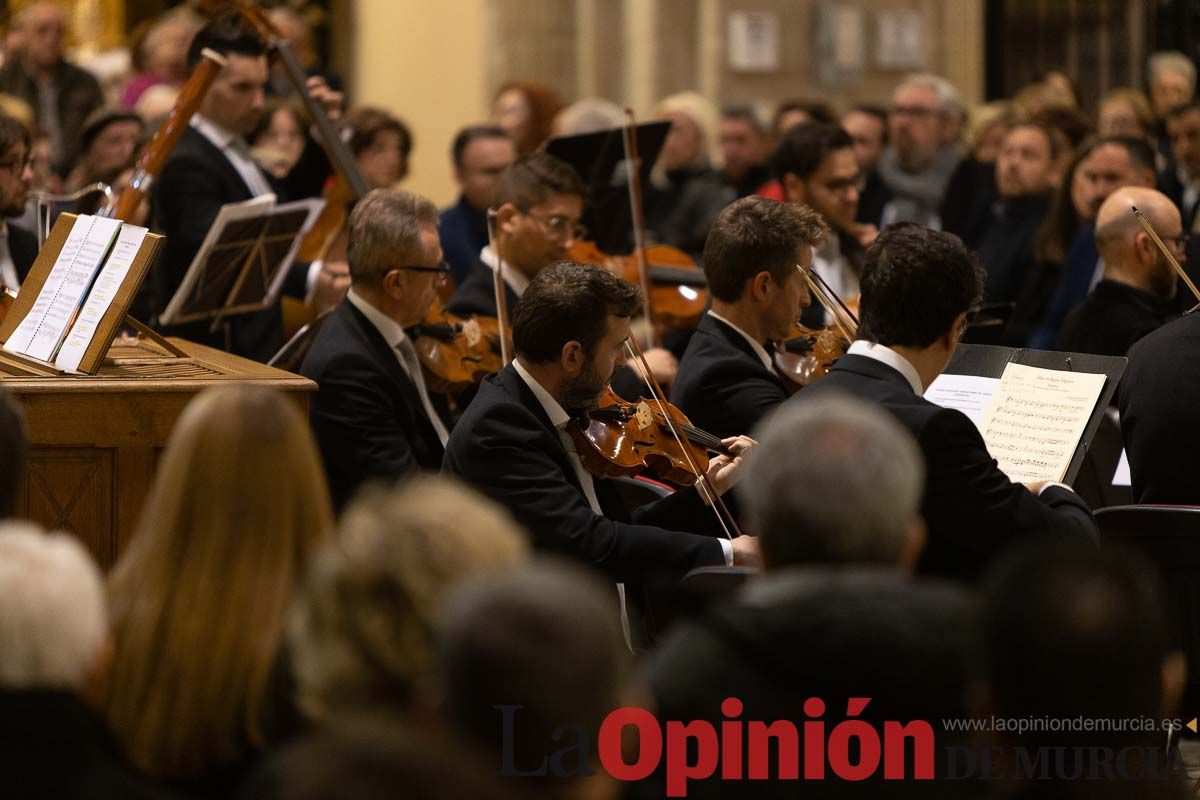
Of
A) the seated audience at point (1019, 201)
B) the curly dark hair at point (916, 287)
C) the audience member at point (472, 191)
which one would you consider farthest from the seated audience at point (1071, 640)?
the seated audience at point (1019, 201)

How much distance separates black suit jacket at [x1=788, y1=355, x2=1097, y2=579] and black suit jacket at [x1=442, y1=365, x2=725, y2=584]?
0.54 meters

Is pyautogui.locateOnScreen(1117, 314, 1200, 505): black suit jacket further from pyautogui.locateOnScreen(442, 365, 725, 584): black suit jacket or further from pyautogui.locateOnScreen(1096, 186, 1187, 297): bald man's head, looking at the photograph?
pyautogui.locateOnScreen(442, 365, 725, 584): black suit jacket

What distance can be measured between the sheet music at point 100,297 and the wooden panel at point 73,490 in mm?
201

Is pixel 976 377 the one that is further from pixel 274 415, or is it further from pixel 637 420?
pixel 274 415

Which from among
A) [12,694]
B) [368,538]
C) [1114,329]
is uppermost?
[368,538]

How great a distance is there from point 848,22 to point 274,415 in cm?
872

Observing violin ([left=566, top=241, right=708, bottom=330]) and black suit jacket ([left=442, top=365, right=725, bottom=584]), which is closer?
black suit jacket ([left=442, top=365, right=725, bottom=584])

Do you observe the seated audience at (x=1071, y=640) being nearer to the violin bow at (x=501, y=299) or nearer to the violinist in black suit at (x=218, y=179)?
the violin bow at (x=501, y=299)

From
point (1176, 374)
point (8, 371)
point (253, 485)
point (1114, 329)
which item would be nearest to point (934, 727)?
point (253, 485)

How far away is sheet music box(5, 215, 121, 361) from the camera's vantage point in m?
4.25

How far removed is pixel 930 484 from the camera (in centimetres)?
342

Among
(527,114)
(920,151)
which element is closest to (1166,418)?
(920,151)

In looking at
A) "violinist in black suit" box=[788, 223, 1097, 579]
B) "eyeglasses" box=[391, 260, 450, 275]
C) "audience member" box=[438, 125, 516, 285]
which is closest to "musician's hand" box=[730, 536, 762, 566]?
"violinist in black suit" box=[788, 223, 1097, 579]

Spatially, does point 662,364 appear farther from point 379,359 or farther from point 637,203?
point 379,359
